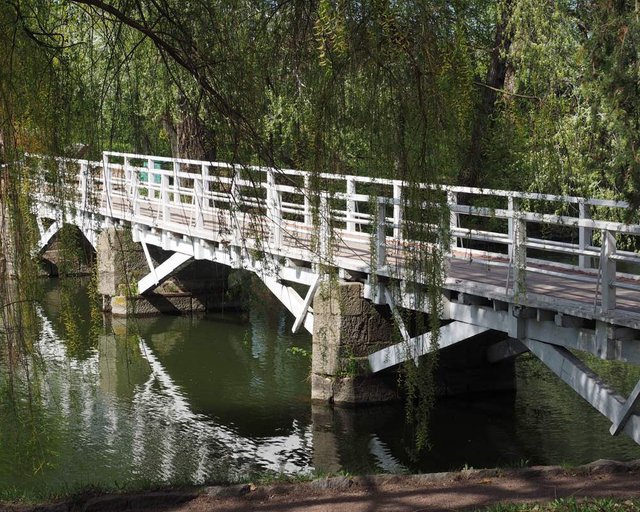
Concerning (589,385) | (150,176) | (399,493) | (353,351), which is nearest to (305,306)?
(353,351)

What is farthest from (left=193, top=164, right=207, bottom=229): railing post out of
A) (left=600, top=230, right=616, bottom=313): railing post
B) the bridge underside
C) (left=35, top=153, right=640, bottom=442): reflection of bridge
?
(left=600, top=230, right=616, bottom=313): railing post

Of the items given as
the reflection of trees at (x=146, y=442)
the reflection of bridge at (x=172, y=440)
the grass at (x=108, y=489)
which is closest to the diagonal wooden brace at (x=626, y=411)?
the reflection of bridge at (x=172, y=440)

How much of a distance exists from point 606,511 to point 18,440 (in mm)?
3198

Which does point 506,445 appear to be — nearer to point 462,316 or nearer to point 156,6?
point 462,316

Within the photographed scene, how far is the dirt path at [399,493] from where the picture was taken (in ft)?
22.8

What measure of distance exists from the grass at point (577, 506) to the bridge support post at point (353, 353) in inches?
263

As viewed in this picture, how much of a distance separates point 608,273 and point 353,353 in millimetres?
4717

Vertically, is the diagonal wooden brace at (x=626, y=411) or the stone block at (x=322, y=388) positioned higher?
the diagonal wooden brace at (x=626, y=411)

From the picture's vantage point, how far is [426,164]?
15.0 ft

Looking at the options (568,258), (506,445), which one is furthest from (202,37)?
(568,258)

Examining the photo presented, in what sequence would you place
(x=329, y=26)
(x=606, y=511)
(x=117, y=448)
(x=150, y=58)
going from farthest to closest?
(x=117, y=448), (x=606, y=511), (x=150, y=58), (x=329, y=26)

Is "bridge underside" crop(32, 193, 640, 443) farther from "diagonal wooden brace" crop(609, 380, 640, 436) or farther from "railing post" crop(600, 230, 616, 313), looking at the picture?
"railing post" crop(600, 230, 616, 313)

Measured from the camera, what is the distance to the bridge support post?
43.1ft

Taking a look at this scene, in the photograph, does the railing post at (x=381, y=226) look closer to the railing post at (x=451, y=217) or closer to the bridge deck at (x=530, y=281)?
the bridge deck at (x=530, y=281)
